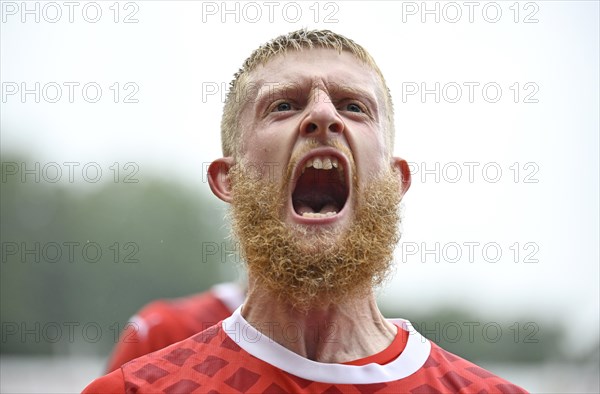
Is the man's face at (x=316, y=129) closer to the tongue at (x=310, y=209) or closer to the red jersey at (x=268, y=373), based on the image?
the tongue at (x=310, y=209)

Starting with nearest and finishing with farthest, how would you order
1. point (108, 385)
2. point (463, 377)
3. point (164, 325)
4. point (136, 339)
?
point (108, 385) < point (463, 377) < point (136, 339) < point (164, 325)

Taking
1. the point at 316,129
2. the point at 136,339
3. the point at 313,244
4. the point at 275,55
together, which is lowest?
the point at 136,339

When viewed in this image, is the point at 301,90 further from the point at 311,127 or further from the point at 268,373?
the point at 268,373

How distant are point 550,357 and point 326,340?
14347mm

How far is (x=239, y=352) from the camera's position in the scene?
2.63 metres

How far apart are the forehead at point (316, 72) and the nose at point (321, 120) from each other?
10 centimetres

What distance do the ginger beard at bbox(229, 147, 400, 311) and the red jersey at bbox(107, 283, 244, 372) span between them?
171 centimetres

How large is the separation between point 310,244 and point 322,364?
1.39ft

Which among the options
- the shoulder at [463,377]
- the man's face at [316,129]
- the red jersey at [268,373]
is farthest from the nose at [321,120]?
the shoulder at [463,377]

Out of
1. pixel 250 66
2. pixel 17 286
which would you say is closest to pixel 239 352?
pixel 250 66

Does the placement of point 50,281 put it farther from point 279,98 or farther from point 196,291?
point 279,98

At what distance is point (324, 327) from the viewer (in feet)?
9.02

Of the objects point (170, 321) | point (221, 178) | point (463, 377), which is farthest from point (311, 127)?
point (170, 321)

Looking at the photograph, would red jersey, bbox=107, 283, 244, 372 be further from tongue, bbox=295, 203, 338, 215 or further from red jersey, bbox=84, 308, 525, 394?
red jersey, bbox=84, 308, 525, 394
